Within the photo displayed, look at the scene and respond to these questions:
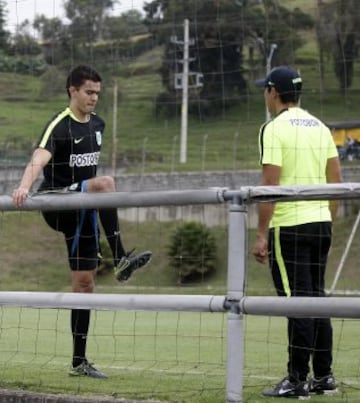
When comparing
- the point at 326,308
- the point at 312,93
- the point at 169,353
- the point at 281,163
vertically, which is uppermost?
the point at 312,93

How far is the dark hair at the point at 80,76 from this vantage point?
26.0 ft

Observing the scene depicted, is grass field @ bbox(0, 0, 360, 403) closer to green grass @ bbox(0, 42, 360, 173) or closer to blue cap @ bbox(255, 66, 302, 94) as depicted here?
green grass @ bbox(0, 42, 360, 173)

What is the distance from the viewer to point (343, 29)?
8.69m

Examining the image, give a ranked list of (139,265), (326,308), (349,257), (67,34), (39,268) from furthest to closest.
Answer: (349,257)
(39,268)
(67,34)
(139,265)
(326,308)

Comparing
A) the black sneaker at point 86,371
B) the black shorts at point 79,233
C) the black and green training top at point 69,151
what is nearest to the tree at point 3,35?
the black and green training top at point 69,151

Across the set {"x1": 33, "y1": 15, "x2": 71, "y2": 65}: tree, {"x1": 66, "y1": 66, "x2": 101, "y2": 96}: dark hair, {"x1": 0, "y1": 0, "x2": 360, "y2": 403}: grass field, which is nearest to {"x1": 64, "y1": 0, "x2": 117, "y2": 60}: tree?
{"x1": 33, "y1": 15, "x2": 71, "y2": 65}: tree

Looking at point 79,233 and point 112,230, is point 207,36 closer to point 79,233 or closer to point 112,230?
point 112,230

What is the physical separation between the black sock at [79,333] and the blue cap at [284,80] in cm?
204

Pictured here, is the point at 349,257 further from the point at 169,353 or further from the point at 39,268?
the point at 169,353

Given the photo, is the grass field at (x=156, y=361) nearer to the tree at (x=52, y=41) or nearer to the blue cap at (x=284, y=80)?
the blue cap at (x=284, y=80)

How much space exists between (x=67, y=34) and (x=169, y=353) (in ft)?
9.74

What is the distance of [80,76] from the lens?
26.0 ft

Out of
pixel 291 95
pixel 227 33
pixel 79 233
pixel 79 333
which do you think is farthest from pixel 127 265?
pixel 227 33

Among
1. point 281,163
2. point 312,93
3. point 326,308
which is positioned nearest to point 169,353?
point 312,93
